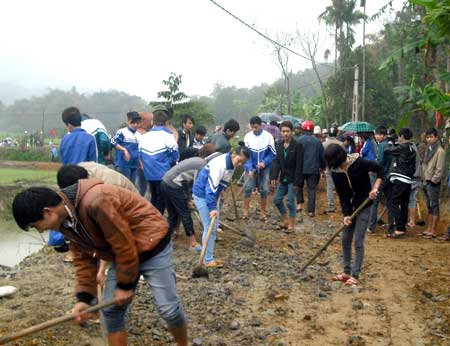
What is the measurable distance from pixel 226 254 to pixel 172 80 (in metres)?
13.9

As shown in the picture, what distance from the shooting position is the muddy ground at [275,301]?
465 cm

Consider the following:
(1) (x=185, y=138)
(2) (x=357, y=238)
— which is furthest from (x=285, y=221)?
(2) (x=357, y=238)

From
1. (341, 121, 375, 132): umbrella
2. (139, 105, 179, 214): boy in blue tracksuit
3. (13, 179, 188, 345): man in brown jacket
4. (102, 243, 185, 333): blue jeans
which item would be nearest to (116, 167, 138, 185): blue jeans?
(139, 105, 179, 214): boy in blue tracksuit

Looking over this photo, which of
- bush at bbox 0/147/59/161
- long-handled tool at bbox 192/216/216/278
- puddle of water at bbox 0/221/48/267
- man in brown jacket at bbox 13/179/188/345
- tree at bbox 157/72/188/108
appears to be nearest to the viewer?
man in brown jacket at bbox 13/179/188/345

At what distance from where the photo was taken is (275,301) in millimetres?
5590

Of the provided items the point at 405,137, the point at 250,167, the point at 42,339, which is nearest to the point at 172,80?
the point at 250,167

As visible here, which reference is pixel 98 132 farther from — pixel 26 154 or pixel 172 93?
pixel 26 154

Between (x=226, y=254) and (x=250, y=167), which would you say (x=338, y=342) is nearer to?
(x=226, y=254)

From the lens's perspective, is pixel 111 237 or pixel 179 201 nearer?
pixel 111 237

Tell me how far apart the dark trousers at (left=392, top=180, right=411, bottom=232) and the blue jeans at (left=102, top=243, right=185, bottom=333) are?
6.27 metres

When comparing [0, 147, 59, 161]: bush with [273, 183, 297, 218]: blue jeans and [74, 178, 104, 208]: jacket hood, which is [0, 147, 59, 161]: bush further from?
[74, 178, 104, 208]: jacket hood

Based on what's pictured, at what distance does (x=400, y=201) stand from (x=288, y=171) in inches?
81.6

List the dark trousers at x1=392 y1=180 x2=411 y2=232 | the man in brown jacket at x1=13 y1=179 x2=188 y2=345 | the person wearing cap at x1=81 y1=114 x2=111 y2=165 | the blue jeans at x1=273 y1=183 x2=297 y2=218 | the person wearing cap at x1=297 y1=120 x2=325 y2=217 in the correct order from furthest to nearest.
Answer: the person wearing cap at x1=297 y1=120 x2=325 y2=217 → the blue jeans at x1=273 y1=183 x2=297 y2=218 → the dark trousers at x1=392 y1=180 x2=411 y2=232 → the person wearing cap at x1=81 y1=114 x2=111 y2=165 → the man in brown jacket at x1=13 y1=179 x2=188 y2=345

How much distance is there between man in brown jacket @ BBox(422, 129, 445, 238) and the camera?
8.80m
